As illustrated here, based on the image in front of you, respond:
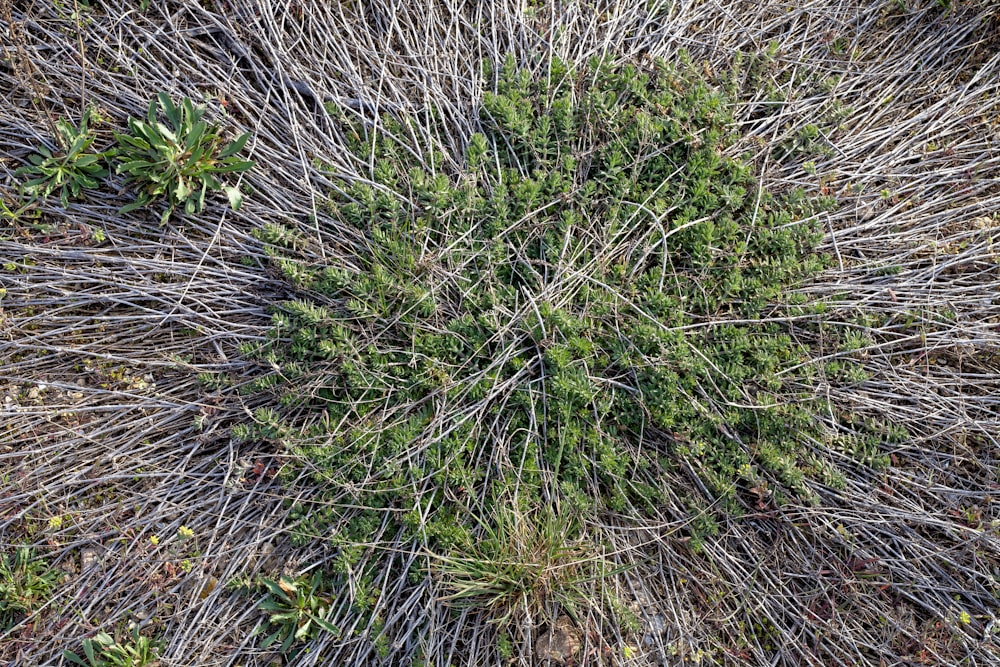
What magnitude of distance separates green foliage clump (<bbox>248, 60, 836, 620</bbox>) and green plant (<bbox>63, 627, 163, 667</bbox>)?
903 millimetres

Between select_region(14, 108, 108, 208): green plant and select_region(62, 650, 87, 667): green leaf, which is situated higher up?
select_region(14, 108, 108, 208): green plant

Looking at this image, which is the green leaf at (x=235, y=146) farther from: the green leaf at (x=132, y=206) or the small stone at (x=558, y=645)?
the small stone at (x=558, y=645)

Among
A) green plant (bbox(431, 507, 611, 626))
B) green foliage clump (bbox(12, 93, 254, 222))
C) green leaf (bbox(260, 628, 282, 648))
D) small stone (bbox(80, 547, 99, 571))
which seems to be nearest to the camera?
green plant (bbox(431, 507, 611, 626))

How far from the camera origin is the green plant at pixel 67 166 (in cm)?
307

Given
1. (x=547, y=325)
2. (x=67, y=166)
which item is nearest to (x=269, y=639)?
(x=547, y=325)

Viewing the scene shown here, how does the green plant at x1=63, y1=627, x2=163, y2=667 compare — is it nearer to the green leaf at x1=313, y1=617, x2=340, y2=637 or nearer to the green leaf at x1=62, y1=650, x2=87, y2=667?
the green leaf at x1=62, y1=650, x2=87, y2=667

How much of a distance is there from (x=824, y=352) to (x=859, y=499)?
2.30 ft

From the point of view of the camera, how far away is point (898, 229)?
127 inches

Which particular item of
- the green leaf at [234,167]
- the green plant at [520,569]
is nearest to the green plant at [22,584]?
the green plant at [520,569]

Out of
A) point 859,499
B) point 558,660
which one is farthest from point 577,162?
point 558,660

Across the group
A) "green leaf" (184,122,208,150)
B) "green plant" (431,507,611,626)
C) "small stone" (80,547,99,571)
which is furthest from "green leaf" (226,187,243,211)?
"green plant" (431,507,611,626)

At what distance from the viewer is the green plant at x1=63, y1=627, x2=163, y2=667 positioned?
273 centimetres

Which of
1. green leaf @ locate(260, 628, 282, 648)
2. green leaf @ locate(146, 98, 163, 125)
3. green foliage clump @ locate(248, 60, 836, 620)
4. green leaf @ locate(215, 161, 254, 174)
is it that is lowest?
green leaf @ locate(260, 628, 282, 648)

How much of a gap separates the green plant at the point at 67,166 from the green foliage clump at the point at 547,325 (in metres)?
1.03
